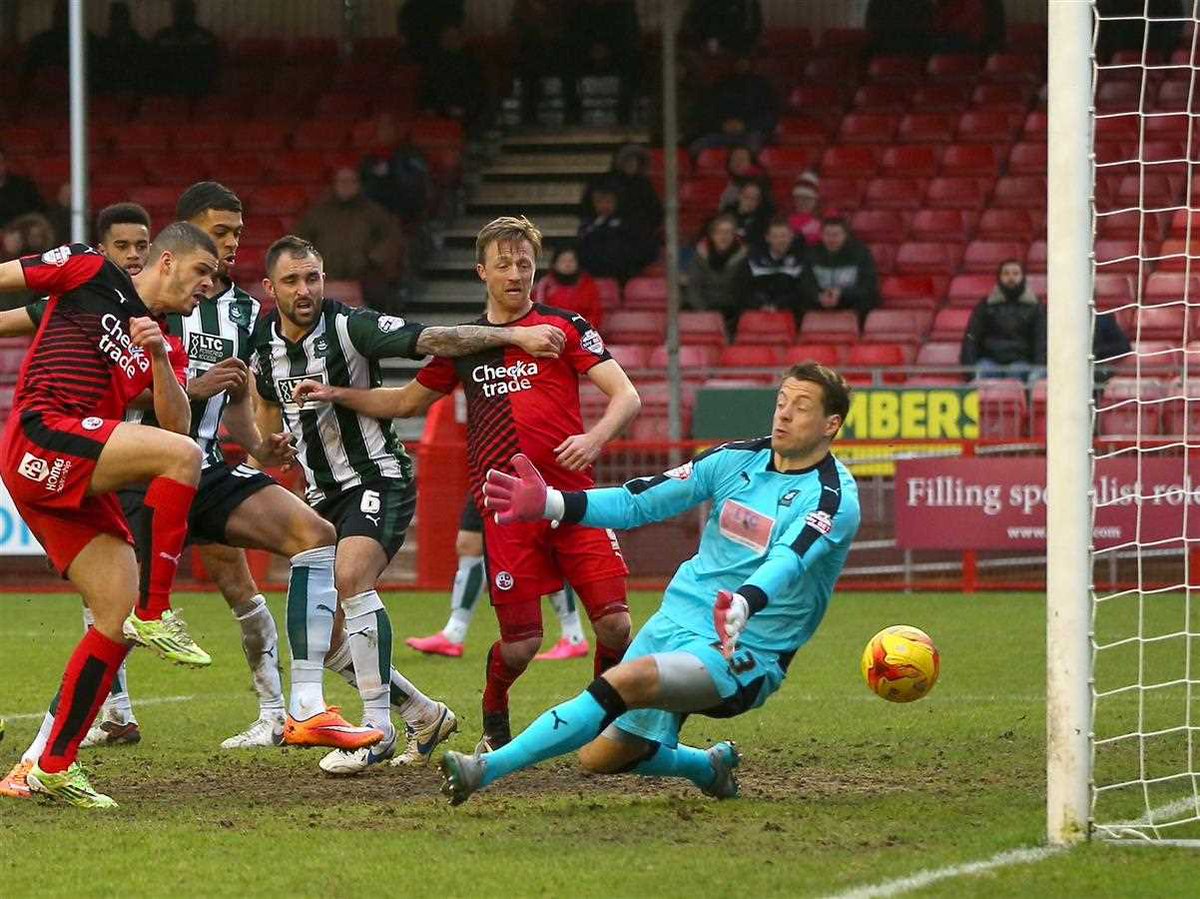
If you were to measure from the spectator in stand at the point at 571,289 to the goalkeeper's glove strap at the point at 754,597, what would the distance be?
12.1m

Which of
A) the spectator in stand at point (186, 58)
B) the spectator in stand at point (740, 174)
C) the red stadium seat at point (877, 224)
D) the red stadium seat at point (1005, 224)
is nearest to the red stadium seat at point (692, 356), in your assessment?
the spectator in stand at point (740, 174)

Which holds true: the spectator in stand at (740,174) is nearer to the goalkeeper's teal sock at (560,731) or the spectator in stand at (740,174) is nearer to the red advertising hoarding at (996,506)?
the red advertising hoarding at (996,506)

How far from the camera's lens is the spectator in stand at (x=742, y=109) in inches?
840

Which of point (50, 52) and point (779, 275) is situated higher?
point (50, 52)

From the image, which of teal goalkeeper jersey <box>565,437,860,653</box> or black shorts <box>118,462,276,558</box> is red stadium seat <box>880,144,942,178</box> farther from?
teal goalkeeper jersey <box>565,437,860,653</box>

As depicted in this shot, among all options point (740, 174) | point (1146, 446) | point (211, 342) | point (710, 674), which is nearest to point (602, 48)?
point (740, 174)

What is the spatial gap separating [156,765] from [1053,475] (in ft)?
12.5

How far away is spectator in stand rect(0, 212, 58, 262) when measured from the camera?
19094 millimetres

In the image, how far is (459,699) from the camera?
9742 millimetres

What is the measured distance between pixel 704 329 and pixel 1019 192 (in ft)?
13.1

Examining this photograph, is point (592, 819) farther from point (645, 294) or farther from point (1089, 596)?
point (645, 294)

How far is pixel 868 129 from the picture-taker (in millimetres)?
21906

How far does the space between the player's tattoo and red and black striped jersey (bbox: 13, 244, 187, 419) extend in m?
1.17

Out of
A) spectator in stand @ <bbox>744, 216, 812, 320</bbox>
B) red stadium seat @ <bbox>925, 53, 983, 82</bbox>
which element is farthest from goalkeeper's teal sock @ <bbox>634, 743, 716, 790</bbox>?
red stadium seat @ <bbox>925, 53, 983, 82</bbox>
